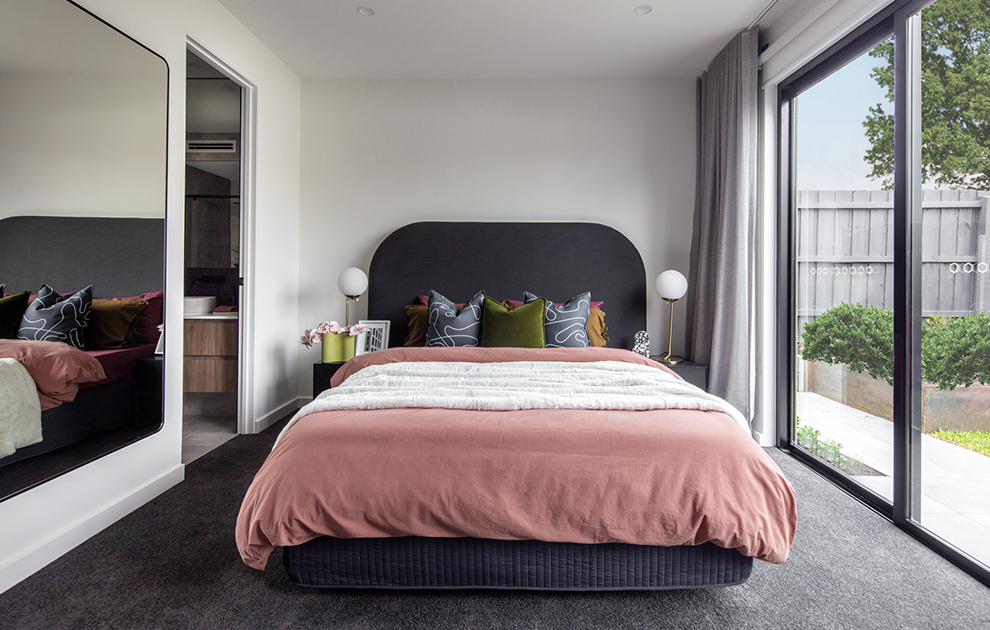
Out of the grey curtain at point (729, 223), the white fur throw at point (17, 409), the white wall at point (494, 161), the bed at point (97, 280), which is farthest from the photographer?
the white wall at point (494, 161)

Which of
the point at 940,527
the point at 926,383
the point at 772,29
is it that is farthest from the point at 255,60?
the point at 940,527

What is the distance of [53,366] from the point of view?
1848 mm

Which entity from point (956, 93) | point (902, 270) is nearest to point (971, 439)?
point (902, 270)

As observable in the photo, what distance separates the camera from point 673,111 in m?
3.90

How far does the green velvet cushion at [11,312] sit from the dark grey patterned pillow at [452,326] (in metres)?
1.99

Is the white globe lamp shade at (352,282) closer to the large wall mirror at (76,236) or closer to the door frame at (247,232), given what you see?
the door frame at (247,232)

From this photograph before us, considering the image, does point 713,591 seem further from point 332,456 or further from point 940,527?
point 332,456

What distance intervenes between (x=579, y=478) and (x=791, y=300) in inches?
89.7

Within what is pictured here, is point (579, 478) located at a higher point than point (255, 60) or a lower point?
lower

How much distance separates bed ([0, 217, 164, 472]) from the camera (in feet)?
5.70

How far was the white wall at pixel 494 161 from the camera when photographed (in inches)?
154

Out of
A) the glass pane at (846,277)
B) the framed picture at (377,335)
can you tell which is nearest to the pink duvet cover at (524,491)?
the glass pane at (846,277)

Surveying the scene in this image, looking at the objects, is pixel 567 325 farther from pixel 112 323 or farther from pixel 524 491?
pixel 112 323

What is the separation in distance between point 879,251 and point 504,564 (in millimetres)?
2251
